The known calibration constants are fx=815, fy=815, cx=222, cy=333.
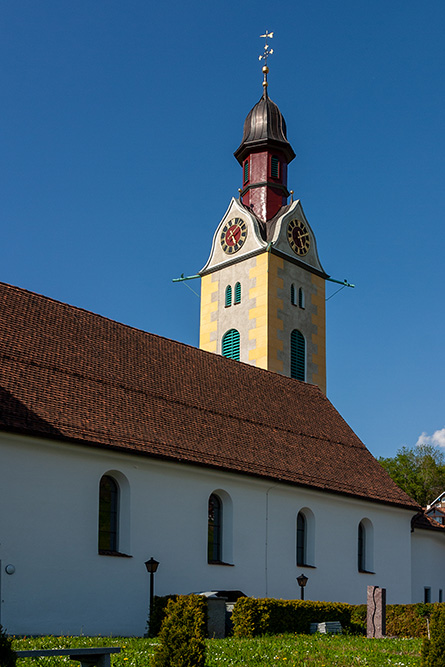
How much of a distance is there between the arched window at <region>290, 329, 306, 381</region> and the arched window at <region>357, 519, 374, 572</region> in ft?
35.4

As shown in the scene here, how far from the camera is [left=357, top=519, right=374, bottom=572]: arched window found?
3108 centimetres

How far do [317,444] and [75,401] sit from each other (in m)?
12.0

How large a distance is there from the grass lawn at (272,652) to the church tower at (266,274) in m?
21.3

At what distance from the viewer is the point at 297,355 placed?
41.5 metres

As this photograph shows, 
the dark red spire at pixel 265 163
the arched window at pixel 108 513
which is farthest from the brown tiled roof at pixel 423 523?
the dark red spire at pixel 265 163

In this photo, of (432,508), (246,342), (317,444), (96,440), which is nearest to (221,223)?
(246,342)

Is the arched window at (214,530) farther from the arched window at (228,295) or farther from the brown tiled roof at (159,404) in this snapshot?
the arched window at (228,295)

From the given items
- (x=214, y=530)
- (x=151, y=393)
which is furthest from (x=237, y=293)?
(x=214, y=530)

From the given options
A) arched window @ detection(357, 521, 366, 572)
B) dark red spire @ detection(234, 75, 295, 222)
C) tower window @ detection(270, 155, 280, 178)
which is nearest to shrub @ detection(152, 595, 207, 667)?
arched window @ detection(357, 521, 366, 572)

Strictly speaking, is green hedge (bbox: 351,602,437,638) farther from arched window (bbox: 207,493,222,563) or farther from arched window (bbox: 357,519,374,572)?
arched window (bbox: 357,519,374,572)

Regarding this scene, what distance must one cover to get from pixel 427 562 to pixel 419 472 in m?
40.8

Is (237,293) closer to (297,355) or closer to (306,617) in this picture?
Result: (297,355)

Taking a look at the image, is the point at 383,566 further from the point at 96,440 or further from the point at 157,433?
the point at 96,440

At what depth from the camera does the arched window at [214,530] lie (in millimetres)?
25400
